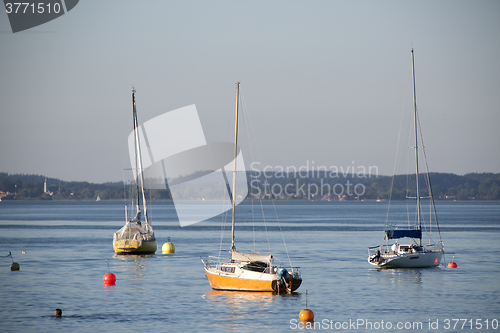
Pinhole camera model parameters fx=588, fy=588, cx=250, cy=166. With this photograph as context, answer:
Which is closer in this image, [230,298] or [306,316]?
[306,316]

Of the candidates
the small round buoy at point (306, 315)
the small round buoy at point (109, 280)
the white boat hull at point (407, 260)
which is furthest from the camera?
the white boat hull at point (407, 260)

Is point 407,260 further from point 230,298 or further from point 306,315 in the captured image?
point 306,315

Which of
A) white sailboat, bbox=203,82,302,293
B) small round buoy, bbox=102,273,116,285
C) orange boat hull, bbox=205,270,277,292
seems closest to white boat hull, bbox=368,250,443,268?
white sailboat, bbox=203,82,302,293

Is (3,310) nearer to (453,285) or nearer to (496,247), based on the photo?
(453,285)

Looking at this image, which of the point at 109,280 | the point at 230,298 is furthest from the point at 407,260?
the point at 109,280

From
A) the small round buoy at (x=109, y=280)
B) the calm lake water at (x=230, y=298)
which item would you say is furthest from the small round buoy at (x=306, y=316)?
the small round buoy at (x=109, y=280)

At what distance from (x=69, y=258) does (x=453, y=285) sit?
41.2 m

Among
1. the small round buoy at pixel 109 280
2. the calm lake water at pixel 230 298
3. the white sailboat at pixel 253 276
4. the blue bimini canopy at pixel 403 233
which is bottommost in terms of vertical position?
the calm lake water at pixel 230 298

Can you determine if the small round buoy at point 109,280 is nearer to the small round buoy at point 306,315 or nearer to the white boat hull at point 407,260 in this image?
the small round buoy at point 306,315

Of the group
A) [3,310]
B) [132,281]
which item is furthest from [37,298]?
[132,281]

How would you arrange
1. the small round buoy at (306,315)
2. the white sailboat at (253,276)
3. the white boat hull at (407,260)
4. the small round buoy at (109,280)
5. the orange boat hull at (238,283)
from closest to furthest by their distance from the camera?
1. the small round buoy at (306,315)
2. the white sailboat at (253,276)
3. the orange boat hull at (238,283)
4. the small round buoy at (109,280)
5. the white boat hull at (407,260)

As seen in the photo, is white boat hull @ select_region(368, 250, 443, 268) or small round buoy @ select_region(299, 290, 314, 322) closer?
small round buoy @ select_region(299, 290, 314, 322)

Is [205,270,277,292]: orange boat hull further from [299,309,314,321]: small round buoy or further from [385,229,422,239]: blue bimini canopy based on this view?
[385,229,422,239]: blue bimini canopy

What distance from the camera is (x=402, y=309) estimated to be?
37250 mm
